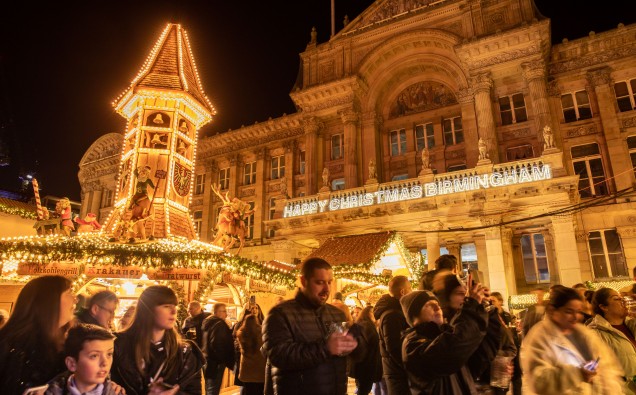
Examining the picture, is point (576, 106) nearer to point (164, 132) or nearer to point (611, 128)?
point (611, 128)

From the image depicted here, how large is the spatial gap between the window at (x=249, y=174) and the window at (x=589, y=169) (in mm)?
21916

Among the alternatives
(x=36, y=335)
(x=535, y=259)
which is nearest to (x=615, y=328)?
(x=36, y=335)

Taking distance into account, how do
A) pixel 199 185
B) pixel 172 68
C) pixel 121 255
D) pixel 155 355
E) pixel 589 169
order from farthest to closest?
pixel 199 185
pixel 589 169
pixel 172 68
pixel 121 255
pixel 155 355

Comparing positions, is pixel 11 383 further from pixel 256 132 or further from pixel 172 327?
pixel 256 132

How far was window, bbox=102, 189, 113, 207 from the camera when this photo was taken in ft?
127

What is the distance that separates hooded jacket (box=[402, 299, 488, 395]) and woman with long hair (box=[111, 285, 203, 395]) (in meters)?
1.66

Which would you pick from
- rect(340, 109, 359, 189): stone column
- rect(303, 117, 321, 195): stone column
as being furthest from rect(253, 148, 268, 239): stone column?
rect(340, 109, 359, 189): stone column

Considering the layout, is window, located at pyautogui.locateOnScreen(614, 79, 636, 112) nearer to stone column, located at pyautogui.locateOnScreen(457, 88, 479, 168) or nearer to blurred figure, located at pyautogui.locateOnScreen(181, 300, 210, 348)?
stone column, located at pyautogui.locateOnScreen(457, 88, 479, 168)

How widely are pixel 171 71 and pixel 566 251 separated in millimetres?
17462

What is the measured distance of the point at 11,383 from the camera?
244 centimetres

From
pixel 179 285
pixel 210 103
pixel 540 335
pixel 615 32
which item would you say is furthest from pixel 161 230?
pixel 615 32

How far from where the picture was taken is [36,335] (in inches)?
104

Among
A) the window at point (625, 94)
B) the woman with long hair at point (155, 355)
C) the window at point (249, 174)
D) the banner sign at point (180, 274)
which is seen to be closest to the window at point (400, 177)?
the window at point (625, 94)

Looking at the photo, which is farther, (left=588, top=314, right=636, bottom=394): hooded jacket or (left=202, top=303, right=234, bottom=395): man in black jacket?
Answer: (left=202, top=303, right=234, bottom=395): man in black jacket
